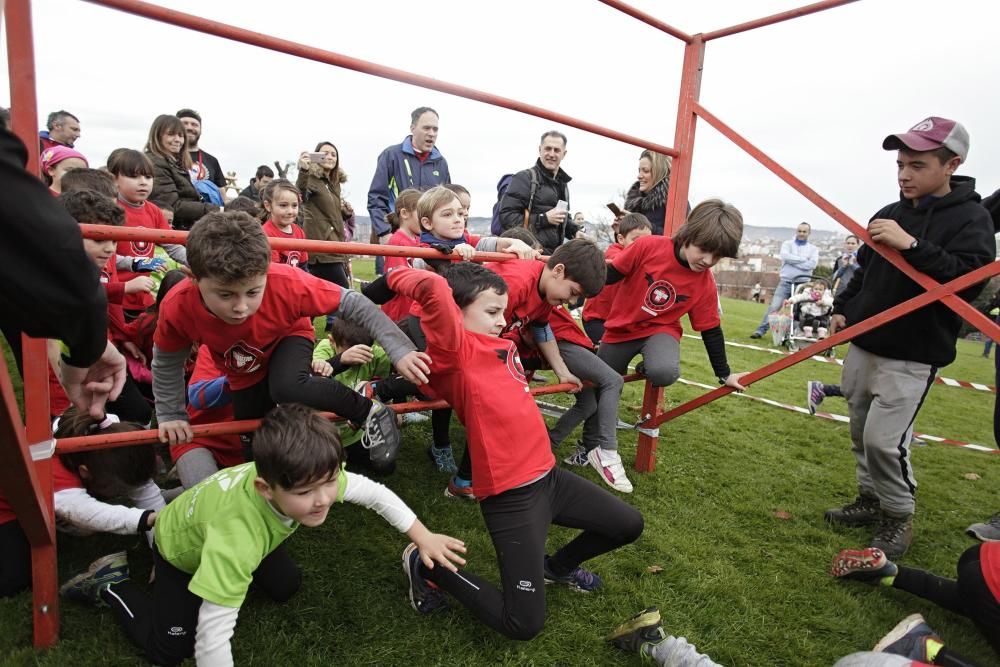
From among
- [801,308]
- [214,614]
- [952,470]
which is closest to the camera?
[214,614]

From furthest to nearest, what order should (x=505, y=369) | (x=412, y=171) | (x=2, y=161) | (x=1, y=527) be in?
(x=412, y=171) → (x=505, y=369) → (x=1, y=527) → (x=2, y=161)

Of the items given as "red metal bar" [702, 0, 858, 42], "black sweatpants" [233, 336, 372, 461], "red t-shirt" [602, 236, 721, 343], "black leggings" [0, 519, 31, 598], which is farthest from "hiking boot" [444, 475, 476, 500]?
"red metal bar" [702, 0, 858, 42]

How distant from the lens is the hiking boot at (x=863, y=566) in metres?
2.54

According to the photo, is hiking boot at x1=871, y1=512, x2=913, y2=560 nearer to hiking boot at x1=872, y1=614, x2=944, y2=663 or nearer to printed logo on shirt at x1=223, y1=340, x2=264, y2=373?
hiking boot at x1=872, y1=614, x2=944, y2=663

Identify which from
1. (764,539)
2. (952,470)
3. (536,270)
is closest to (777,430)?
(952,470)

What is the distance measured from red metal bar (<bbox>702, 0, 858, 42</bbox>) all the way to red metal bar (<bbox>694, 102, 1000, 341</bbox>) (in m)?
0.53

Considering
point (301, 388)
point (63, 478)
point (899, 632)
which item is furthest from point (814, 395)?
point (63, 478)

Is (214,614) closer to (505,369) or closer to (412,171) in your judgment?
(505,369)

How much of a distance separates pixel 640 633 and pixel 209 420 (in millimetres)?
1958

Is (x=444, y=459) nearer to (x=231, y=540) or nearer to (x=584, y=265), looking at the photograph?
(x=584, y=265)

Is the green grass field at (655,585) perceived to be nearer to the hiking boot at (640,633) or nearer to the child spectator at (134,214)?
the hiking boot at (640,633)

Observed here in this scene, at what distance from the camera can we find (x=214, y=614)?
159 centimetres

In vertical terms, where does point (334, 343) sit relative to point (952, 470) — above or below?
above

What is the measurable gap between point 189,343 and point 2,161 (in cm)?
151
